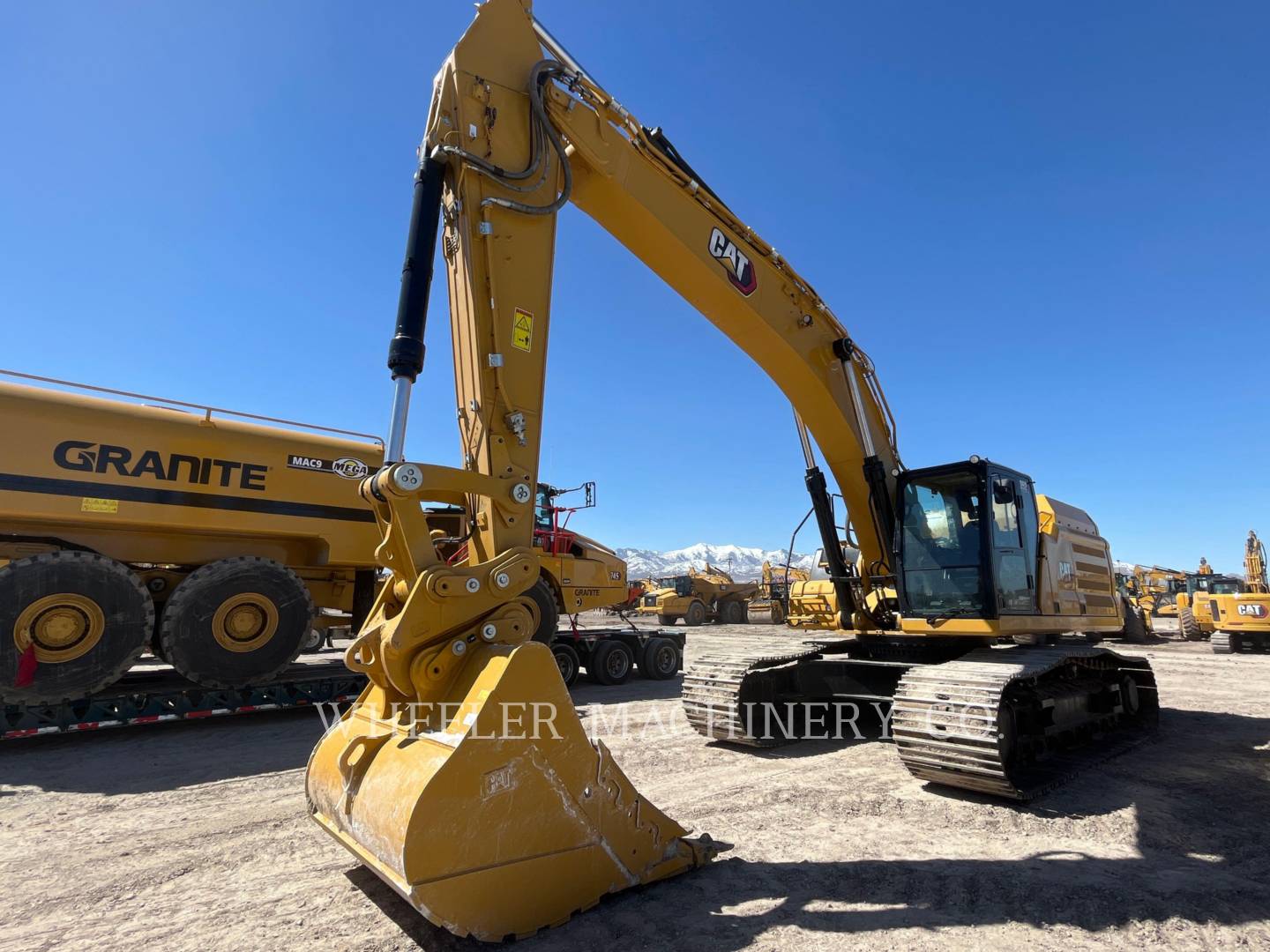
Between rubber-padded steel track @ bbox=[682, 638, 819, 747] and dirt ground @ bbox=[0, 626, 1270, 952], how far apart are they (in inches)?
10.9

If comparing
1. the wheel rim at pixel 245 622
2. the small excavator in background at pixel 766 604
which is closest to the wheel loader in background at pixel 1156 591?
the small excavator in background at pixel 766 604

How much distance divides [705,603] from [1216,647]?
17.5 m

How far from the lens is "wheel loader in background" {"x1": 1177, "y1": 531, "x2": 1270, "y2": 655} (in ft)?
64.5

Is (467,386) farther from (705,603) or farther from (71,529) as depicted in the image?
(705,603)

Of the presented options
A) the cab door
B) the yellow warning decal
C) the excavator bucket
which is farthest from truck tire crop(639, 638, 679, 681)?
the yellow warning decal

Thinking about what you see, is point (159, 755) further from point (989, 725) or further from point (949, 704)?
point (989, 725)

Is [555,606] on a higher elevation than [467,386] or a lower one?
lower

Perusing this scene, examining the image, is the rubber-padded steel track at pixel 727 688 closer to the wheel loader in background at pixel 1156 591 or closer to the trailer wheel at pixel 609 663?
the trailer wheel at pixel 609 663

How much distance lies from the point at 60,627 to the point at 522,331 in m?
6.29

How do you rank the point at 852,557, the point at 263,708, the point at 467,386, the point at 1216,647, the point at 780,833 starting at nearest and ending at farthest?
the point at 467,386 → the point at 780,833 → the point at 852,557 → the point at 263,708 → the point at 1216,647

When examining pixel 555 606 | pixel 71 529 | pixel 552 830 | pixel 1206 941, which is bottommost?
pixel 1206 941

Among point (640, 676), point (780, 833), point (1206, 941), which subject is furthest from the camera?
point (640, 676)

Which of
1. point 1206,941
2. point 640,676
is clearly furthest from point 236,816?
point 640,676

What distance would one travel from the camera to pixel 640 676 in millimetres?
12984
